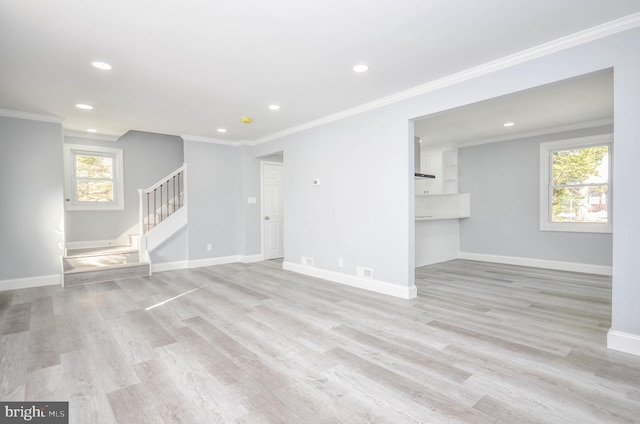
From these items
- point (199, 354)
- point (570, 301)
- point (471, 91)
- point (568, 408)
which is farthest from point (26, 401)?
point (570, 301)

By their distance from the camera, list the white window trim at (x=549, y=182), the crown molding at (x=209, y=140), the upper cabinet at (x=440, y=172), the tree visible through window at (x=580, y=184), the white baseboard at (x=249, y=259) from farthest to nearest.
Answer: the upper cabinet at (x=440, y=172), the white baseboard at (x=249, y=259), the crown molding at (x=209, y=140), the tree visible through window at (x=580, y=184), the white window trim at (x=549, y=182)

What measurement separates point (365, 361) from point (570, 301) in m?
3.10

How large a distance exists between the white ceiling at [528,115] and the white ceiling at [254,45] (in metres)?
0.68

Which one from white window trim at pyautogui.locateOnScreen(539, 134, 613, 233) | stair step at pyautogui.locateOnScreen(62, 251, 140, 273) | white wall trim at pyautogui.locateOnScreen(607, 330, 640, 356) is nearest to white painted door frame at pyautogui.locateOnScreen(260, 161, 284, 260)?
stair step at pyautogui.locateOnScreen(62, 251, 140, 273)

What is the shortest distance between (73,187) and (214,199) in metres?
2.84

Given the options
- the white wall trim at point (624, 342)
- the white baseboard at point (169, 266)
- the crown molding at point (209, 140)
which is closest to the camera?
the white wall trim at point (624, 342)

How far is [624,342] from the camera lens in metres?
2.51

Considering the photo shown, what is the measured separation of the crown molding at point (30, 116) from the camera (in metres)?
4.64

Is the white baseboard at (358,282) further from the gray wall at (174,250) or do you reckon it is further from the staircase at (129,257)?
the staircase at (129,257)

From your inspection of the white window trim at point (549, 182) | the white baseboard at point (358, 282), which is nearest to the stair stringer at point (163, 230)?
the white baseboard at point (358, 282)

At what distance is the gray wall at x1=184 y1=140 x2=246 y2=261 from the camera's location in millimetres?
6297

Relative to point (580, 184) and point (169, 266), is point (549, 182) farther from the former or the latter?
point (169, 266)

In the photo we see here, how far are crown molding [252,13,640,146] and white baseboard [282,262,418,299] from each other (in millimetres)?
2401

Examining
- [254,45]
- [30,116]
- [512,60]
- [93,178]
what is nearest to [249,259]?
[93,178]
